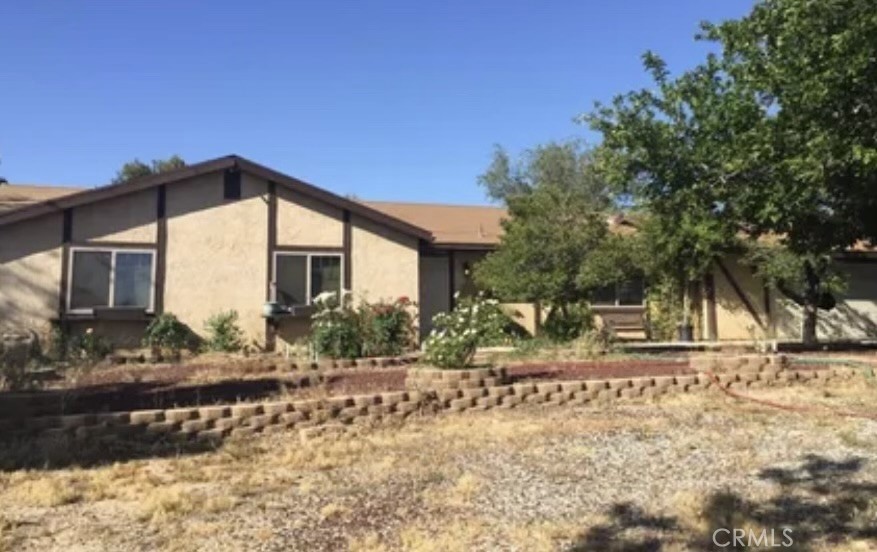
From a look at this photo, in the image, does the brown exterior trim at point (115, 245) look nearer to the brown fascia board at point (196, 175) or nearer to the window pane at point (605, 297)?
the brown fascia board at point (196, 175)

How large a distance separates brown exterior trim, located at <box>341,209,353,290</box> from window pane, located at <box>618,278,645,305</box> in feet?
25.0

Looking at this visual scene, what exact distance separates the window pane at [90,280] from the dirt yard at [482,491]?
10081 millimetres

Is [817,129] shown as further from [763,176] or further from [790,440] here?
[790,440]

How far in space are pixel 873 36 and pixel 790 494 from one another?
28.8 feet

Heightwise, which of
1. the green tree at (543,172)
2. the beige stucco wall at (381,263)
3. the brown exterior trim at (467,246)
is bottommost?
the beige stucco wall at (381,263)

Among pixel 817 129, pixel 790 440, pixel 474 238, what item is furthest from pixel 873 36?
pixel 474 238

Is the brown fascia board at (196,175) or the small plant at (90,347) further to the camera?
the brown fascia board at (196,175)

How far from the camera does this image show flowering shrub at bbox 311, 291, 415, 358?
13508mm

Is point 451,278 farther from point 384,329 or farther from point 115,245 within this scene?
point 115,245

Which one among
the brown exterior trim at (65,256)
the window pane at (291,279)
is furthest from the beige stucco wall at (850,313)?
the brown exterior trim at (65,256)

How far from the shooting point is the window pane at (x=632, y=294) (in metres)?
21.2

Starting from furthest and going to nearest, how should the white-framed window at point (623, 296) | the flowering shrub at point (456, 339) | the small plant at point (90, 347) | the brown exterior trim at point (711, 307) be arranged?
the brown exterior trim at point (711, 307) → the white-framed window at point (623, 296) → the small plant at point (90, 347) → the flowering shrub at point (456, 339)

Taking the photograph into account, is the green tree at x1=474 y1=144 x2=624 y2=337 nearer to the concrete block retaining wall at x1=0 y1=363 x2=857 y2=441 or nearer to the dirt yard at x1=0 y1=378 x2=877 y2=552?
the concrete block retaining wall at x1=0 y1=363 x2=857 y2=441

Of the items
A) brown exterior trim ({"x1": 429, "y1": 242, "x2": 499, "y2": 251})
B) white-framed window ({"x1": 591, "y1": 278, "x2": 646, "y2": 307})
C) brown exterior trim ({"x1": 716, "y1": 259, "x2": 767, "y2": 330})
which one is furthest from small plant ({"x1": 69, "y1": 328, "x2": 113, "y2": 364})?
brown exterior trim ({"x1": 716, "y1": 259, "x2": 767, "y2": 330})
